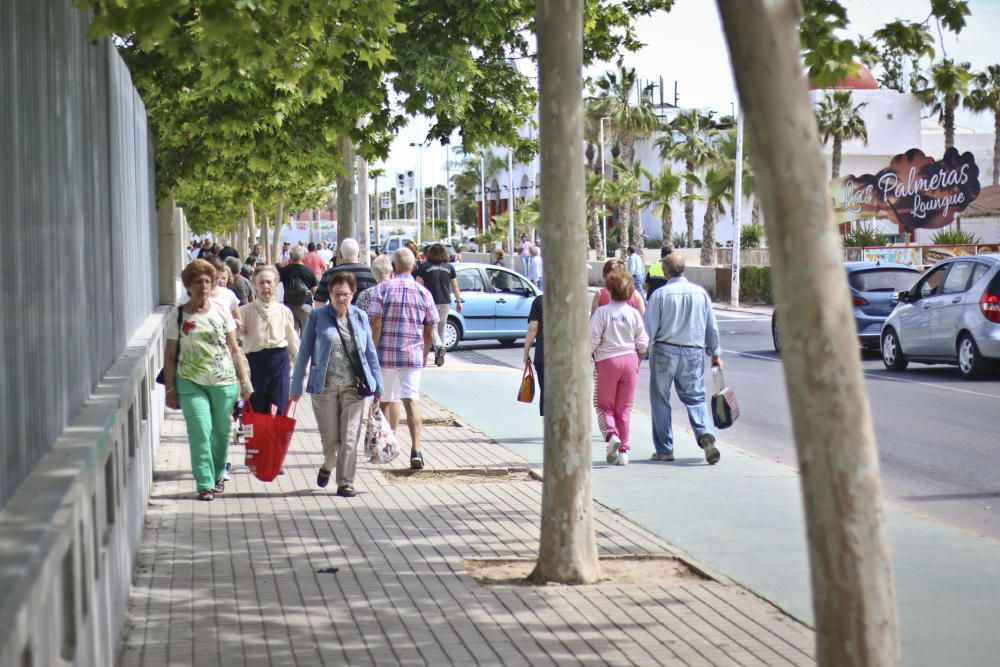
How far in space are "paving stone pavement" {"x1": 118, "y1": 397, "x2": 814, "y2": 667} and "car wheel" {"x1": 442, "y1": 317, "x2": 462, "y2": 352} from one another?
50.2ft

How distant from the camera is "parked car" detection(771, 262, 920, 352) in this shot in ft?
77.5

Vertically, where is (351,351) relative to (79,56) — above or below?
below

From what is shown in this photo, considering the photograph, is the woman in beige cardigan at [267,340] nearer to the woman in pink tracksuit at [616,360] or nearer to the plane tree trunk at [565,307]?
the woman in pink tracksuit at [616,360]

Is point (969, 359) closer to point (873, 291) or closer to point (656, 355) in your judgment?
point (873, 291)

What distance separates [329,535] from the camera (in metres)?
9.19

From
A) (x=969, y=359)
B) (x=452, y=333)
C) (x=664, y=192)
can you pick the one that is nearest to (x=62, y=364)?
(x=969, y=359)

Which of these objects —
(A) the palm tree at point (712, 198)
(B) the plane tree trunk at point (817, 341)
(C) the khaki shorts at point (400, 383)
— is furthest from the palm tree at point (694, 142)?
(B) the plane tree trunk at point (817, 341)

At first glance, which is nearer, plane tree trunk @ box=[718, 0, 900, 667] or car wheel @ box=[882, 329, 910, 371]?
plane tree trunk @ box=[718, 0, 900, 667]

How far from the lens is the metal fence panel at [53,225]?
457cm

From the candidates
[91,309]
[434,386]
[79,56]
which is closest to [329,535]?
[91,309]

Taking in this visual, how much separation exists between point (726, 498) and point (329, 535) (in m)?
3.07

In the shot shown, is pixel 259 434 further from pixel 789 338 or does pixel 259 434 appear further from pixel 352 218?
pixel 352 218

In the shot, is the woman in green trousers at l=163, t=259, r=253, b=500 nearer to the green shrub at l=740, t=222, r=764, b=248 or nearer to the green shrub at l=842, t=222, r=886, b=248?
the green shrub at l=842, t=222, r=886, b=248

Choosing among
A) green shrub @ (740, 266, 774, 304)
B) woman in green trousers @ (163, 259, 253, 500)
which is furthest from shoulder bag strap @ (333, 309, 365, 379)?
green shrub @ (740, 266, 774, 304)
